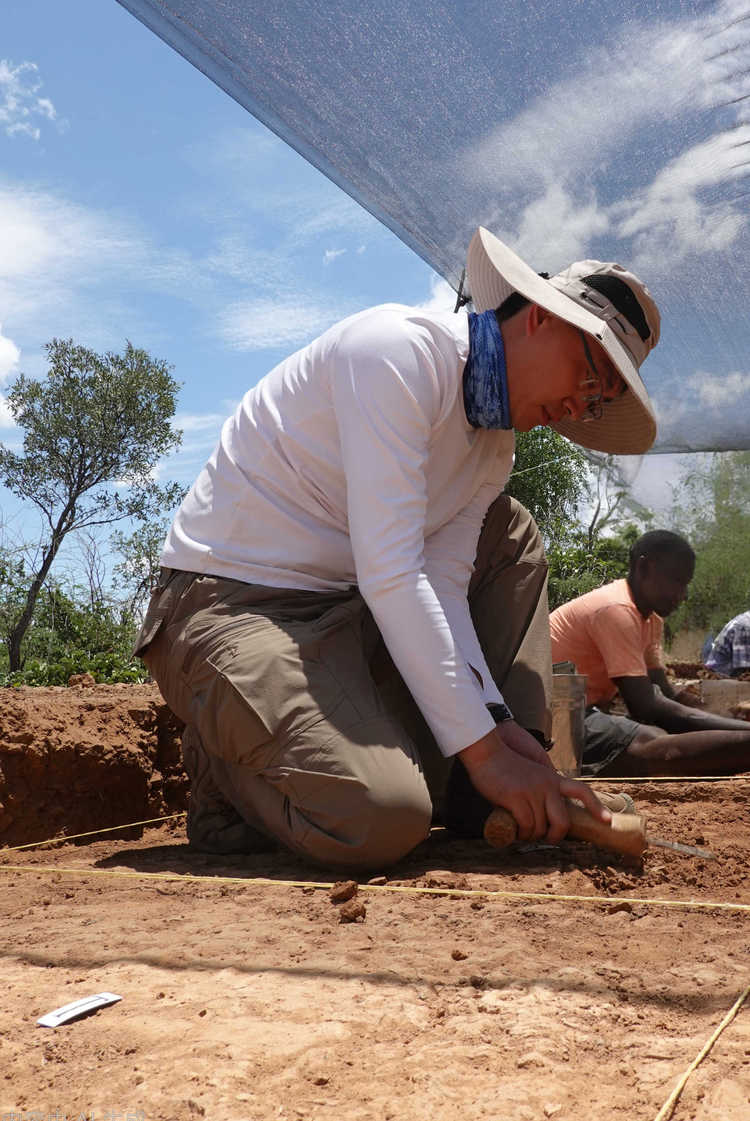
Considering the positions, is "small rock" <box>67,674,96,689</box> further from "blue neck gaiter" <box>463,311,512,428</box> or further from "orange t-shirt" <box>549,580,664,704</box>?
"blue neck gaiter" <box>463,311,512,428</box>

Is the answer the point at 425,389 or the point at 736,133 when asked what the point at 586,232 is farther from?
the point at 425,389

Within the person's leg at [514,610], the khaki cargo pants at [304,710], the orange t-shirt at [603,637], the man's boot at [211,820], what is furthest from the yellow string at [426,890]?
the orange t-shirt at [603,637]

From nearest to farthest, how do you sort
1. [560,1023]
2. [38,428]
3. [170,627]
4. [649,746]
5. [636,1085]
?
[636,1085] < [560,1023] < [170,627] < [649,746] < [38,428]

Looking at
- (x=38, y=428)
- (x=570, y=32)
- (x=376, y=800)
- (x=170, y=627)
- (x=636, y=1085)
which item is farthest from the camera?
(x=38, y=428)

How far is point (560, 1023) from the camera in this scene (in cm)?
125

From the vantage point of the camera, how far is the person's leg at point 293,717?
2.04 meters

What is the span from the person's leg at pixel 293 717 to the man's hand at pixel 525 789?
0.14 metres

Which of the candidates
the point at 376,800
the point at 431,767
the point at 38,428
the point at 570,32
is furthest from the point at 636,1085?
the point at 38,428

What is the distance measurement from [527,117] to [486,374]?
1.88 m

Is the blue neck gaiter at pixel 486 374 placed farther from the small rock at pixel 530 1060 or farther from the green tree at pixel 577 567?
the green tree at pixel 577 567

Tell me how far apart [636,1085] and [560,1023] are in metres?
0.16

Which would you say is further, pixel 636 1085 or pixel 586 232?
pixel 586 232

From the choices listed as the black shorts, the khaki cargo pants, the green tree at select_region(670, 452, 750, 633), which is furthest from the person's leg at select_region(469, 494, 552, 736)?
the green tree at select_region(670, 452, 750, 633)

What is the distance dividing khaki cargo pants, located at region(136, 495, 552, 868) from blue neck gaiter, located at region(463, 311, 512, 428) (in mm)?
535
